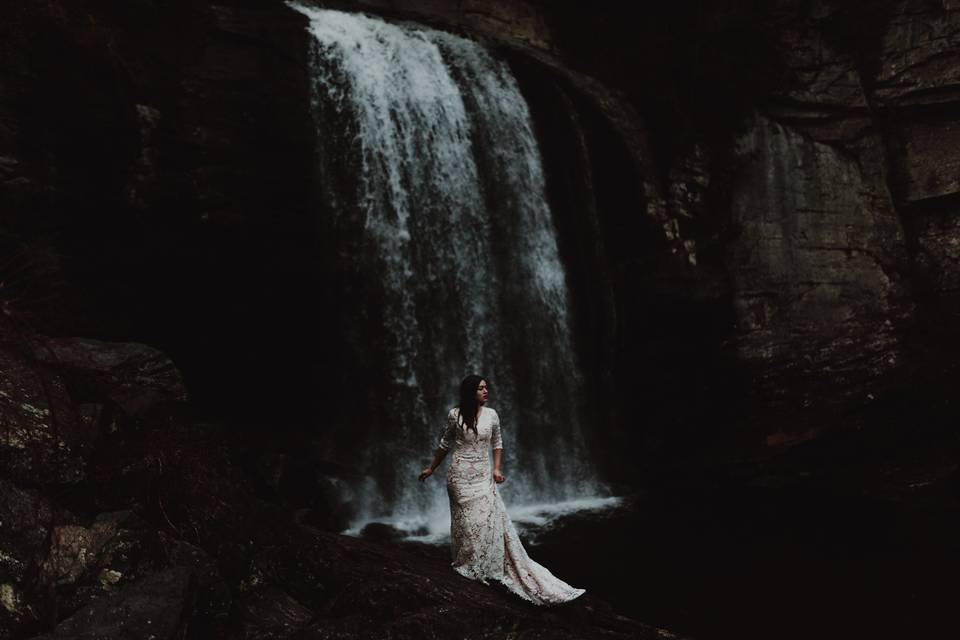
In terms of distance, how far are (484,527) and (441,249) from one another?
8227 mm

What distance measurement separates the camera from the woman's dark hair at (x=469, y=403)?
645 centimetres

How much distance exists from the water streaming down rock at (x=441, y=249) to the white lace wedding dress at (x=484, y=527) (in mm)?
5479

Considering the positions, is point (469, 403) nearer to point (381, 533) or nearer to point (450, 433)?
point (450, 433)

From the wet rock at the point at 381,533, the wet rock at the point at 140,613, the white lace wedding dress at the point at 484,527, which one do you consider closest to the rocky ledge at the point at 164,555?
the wet rock at the point at 140,613

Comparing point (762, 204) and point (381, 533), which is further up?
point (762, 204)

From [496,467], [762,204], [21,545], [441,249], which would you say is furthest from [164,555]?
[762,204]

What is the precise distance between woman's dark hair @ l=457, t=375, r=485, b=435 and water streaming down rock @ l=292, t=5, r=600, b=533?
5884 millimetres

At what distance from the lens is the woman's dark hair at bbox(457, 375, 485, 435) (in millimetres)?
6453

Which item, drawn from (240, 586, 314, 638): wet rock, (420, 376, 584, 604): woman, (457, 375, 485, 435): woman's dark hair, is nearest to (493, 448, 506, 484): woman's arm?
(420, 376, 584, 604): woman

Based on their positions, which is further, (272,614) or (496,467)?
(496,467)

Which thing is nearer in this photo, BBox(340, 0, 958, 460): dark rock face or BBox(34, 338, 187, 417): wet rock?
BBox(34, 338, 187, 417): wet rock

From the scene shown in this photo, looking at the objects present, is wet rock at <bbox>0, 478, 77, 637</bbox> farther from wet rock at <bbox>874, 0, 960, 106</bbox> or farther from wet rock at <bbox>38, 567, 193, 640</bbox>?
wet rock at <bbox>874, 0, 960, 106</bbox>

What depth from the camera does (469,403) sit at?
6.47 metres

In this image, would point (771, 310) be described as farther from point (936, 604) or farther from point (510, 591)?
point (510, 591)
